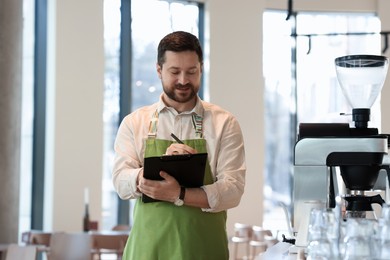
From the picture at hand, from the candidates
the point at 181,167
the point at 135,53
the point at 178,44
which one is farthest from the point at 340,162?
the point at 135,53

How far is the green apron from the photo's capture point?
289cm

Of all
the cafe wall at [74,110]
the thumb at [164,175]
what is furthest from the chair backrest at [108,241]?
the thumb at [164,175]

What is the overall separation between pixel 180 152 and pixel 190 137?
237 millimetres

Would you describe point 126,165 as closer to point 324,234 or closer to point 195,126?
point 195,126

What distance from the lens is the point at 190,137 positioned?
9.84 ft

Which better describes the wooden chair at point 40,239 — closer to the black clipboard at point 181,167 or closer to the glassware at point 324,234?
the black clipboard at point 181,167

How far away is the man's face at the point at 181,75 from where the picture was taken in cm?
293

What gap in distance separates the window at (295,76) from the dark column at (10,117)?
158 inches

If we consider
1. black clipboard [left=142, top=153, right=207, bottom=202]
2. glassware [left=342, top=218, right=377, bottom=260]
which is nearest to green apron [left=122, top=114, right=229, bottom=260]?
black clipboard [left=142, top=153, right=207, bottom=202]

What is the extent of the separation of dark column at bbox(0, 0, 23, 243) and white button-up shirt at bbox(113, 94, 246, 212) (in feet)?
15.5

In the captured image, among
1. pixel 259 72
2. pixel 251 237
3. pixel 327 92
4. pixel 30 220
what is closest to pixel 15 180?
pixel 30 220

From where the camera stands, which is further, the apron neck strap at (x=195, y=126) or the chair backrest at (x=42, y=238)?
the chair backrest at (x=42, y=238)

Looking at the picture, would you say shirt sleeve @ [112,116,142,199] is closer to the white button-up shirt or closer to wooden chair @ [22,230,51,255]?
the white button-up shirt

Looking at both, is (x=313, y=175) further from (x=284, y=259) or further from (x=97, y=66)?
(x=97, y=66)
